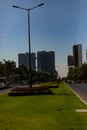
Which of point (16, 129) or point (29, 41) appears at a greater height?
point (29, 41)

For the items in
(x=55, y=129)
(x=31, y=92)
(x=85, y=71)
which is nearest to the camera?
(x=55, y=129)

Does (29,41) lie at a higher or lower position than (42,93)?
higher

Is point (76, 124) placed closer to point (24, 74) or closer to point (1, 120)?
point (1, 120)

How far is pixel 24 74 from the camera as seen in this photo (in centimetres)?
19900

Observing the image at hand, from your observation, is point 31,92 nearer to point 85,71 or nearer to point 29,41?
point 29,41

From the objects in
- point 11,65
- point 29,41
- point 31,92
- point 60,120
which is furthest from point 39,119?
point 11,65

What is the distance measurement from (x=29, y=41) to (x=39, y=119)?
118 ft

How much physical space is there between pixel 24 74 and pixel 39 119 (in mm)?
182991

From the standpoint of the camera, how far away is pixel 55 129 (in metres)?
13.3

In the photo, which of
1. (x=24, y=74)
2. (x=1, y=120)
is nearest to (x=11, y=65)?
(x=24, y=74)

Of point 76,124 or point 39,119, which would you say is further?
point 39,119

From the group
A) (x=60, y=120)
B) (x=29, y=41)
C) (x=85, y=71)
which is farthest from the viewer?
(x=85, y=71)

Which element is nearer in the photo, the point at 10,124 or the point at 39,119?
the point at 10,124

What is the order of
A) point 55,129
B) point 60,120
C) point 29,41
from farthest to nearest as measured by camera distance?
point 29,41, point 60,120, point 55,129
